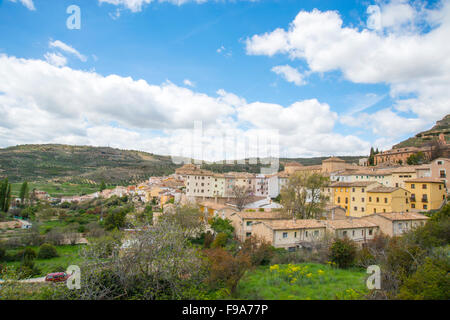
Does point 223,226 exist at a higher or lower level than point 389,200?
lower

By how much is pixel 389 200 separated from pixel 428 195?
16.8 feet

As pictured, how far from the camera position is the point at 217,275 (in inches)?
411

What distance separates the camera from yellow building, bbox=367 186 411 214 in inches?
1104

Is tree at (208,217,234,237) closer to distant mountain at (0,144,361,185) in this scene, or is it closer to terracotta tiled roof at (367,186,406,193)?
terracotta tiled roof at (367,186,406,193)

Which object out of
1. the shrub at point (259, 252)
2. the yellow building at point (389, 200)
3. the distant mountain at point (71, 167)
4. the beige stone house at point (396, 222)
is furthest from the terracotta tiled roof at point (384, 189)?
the distant mountain at point (71, 167)

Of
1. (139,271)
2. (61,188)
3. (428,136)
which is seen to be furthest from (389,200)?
(61,188)

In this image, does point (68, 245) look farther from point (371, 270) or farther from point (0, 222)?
point (371, 270)

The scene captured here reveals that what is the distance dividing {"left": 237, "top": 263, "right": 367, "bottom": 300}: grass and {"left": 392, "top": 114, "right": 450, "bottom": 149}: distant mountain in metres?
75.0

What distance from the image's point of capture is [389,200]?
2805 cm

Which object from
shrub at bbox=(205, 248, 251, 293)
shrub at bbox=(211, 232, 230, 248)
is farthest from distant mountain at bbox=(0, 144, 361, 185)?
shrub at bbox=(205, 248, 251, 293)

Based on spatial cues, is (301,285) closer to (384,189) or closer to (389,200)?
(389,200)

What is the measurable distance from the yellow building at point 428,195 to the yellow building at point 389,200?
0.94m

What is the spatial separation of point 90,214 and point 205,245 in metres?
35.5
